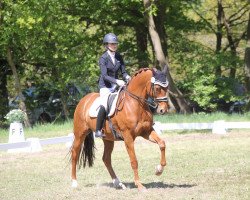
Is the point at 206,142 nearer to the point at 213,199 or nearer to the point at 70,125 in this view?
the point at 70,125

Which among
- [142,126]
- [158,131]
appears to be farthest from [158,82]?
[158,131]

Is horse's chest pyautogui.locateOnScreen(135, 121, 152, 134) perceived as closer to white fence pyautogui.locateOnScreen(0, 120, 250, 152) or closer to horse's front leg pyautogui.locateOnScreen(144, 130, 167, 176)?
horse's front leg pyautogui.locateOnScreen(144, 130, 167, 176)

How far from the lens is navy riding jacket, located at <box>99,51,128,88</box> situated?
11373mm

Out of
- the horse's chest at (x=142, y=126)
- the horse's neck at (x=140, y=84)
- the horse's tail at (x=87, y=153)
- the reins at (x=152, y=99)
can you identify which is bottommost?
the horse's tail at (x=87, y=153)

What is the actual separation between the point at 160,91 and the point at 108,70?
1363mm

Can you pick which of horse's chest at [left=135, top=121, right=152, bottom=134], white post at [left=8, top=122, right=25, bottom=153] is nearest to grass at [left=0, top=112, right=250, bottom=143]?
white post at [left=8, top=122, right=25, bottom=153]

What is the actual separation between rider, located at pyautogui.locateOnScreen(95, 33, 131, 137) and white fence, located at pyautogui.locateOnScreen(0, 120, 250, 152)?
808cm

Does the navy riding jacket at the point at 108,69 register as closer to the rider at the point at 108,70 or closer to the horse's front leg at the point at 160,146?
the rider at the point at 108,70

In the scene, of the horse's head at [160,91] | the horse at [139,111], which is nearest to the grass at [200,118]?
the horse at [139,111]

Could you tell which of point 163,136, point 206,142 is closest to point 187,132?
point 163,136

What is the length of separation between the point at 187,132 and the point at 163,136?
53.9 inches

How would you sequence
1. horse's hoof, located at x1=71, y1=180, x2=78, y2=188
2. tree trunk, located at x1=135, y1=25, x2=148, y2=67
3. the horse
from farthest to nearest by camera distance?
tree trunk, located at x1=135, y1=25, x2=148, y2=67 < horse's hoof, located at x1=71, y1=180, x2=78, y2=188 < the horse

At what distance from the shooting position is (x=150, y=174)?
13344 mm

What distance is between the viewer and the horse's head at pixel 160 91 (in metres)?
10.6
